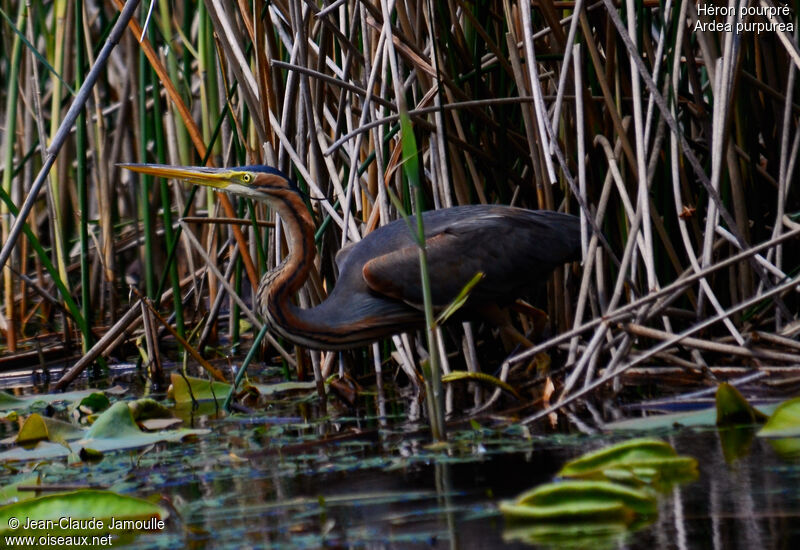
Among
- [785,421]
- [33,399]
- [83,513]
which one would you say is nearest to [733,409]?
[785,421]

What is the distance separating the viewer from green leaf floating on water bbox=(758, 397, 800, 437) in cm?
290

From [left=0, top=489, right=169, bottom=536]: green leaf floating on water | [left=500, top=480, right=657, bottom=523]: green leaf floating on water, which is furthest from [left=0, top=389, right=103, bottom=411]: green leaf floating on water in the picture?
[left=500, top=480, right=657, bottom=523]: green leaf floating on water


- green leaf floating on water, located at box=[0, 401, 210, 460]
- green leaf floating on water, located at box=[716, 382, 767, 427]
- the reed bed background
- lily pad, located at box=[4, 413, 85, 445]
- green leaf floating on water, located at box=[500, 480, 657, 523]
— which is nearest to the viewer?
green leaf floating on water, located at box=[500, 480, 657, 523]

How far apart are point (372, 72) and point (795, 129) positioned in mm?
1830

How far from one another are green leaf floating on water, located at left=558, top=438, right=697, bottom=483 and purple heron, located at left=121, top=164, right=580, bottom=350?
171 cm

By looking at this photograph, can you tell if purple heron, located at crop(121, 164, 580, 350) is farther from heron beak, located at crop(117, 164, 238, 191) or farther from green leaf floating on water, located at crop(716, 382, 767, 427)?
green leaf floating on water, located at crop(716, 382, 767, 427)

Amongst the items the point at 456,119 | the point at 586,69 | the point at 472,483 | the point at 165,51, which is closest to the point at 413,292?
the point at 456,119

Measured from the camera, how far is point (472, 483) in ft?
9.12

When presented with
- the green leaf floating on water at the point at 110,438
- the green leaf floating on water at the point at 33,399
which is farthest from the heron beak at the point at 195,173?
the green leaf floating on water at the point at 110,438

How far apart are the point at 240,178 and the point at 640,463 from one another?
2.32 meters

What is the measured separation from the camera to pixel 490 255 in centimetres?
445

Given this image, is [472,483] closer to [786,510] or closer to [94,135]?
[786,510]

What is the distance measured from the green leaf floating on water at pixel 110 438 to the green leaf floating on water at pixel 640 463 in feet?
5.13

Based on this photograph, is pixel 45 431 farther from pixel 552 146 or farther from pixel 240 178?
pixel 552 146
